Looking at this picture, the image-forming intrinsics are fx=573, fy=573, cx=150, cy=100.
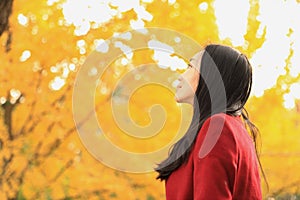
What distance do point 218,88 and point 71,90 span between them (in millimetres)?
2657

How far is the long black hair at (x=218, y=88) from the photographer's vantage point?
1516mm

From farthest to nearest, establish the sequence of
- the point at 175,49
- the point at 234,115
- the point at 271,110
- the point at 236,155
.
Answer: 1. the point at 271,110
2. the point at 175,49
3. the point at 234,115
4. the point at 236,155

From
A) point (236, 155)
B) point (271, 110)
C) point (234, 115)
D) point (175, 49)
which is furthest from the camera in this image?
point (271, 110)

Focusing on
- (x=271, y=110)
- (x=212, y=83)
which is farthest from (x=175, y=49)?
(x=212, y=83)

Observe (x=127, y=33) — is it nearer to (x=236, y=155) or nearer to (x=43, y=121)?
(x=43, y=121)

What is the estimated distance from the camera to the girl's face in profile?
5.13 feet

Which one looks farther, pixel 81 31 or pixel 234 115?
pixel 81 31

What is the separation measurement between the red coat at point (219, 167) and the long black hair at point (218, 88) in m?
0.04

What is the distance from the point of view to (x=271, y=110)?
13.9 feet

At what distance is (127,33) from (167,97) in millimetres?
526

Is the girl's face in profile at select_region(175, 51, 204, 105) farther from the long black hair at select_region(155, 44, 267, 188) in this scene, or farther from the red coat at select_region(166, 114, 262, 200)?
the red coat at select_region(166, 114, 262, 200)

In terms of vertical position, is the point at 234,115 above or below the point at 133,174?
above

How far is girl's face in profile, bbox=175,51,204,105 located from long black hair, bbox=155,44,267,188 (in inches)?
0.6

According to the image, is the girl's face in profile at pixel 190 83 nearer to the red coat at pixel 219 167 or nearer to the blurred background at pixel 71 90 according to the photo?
the red coat at pixel 219 167
